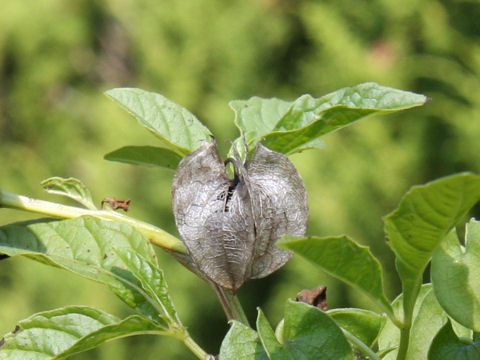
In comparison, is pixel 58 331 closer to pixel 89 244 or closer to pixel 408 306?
pixel 89 244

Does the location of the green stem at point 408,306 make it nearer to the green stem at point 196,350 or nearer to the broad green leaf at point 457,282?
the broad green leaf at point 457,282

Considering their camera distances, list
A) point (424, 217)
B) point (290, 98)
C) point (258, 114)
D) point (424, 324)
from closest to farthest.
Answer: point (424, 217), point (424, 324), point (258, 114), point (290, 98)

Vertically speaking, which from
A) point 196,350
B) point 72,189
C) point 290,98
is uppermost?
point 72,189

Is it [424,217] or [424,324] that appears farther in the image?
[424,324]

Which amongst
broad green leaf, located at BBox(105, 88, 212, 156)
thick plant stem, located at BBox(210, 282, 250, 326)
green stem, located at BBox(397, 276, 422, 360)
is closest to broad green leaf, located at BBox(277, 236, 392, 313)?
green stem, located at BBox(397, 276, 422, 360)

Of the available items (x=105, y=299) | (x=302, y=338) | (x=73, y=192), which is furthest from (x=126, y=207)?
(x=105, y=299)

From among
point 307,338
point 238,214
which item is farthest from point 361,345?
point 238,214
